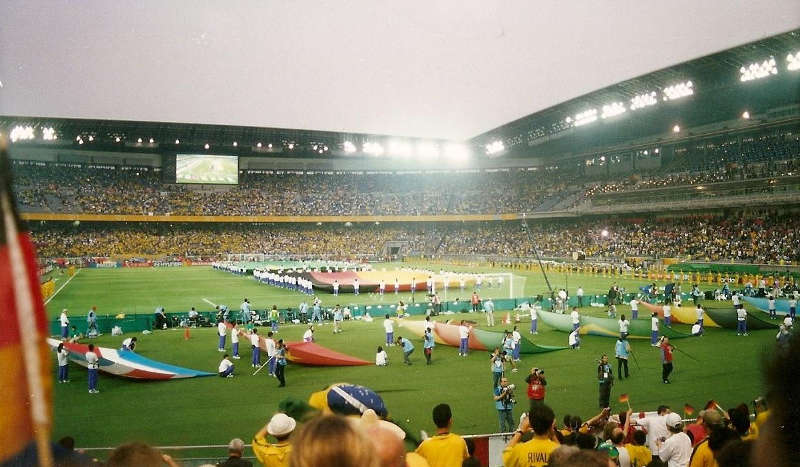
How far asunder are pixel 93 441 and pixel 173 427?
164cm

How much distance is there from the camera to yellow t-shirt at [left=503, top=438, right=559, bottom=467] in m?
5.09

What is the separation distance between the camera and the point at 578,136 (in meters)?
69.3

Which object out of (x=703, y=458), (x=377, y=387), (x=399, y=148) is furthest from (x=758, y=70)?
(x=703, y=458)

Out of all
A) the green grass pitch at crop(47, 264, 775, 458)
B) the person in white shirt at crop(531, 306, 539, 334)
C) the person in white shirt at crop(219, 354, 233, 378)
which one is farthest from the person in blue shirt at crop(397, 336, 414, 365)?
the person in white shirt at crop(531, 306, 539, 334)

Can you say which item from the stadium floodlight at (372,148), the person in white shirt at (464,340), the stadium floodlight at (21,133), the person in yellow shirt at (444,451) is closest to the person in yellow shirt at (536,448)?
the person in yellow shirt at (444,451)

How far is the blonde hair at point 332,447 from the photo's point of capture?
71.9 inches

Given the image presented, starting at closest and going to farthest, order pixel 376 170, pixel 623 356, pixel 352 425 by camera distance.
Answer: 1. pixel 352 425
2. pixel 623 356
3. pixel 376 170

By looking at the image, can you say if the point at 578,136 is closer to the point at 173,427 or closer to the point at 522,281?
the point at 522,281

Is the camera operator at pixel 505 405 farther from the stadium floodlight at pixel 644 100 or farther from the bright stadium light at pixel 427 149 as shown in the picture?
the bright stadium light at pixel 427 149

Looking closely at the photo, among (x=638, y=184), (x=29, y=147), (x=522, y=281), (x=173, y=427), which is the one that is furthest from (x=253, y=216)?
(x=173, y=427)

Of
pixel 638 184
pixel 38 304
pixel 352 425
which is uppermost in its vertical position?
pixel 638 184

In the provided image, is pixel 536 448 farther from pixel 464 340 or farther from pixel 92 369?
pixel 464 340

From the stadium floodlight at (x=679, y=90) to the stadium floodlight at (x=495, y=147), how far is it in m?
27.4

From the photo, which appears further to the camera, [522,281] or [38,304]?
[522,281]
